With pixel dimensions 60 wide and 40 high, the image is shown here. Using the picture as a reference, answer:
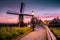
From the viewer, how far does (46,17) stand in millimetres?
10602

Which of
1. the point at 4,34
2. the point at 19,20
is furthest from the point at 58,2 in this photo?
the point at 19,20

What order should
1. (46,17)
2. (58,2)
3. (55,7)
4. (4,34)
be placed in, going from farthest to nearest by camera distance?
(46,17), (55,7), (58,2), (4,34)

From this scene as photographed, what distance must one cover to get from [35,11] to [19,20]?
2.47 metres

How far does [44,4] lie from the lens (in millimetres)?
8812

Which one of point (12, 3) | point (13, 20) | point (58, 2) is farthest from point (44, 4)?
point (13, 20)

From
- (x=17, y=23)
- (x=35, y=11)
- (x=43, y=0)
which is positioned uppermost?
(x=43, y=0)

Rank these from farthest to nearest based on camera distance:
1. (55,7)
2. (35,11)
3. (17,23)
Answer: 1. (17,23)
2. (35,11)
3. (55,7)

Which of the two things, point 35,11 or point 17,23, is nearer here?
point 35,11

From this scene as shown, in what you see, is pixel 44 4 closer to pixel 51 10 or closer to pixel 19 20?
pixel 51 10

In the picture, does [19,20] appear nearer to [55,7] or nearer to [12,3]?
[12,3]

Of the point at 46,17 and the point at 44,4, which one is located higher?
the point at 44,4

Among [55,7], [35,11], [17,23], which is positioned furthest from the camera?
[17,23]

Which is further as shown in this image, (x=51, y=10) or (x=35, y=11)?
(x=35, y=11)

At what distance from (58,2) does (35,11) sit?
202 cm
